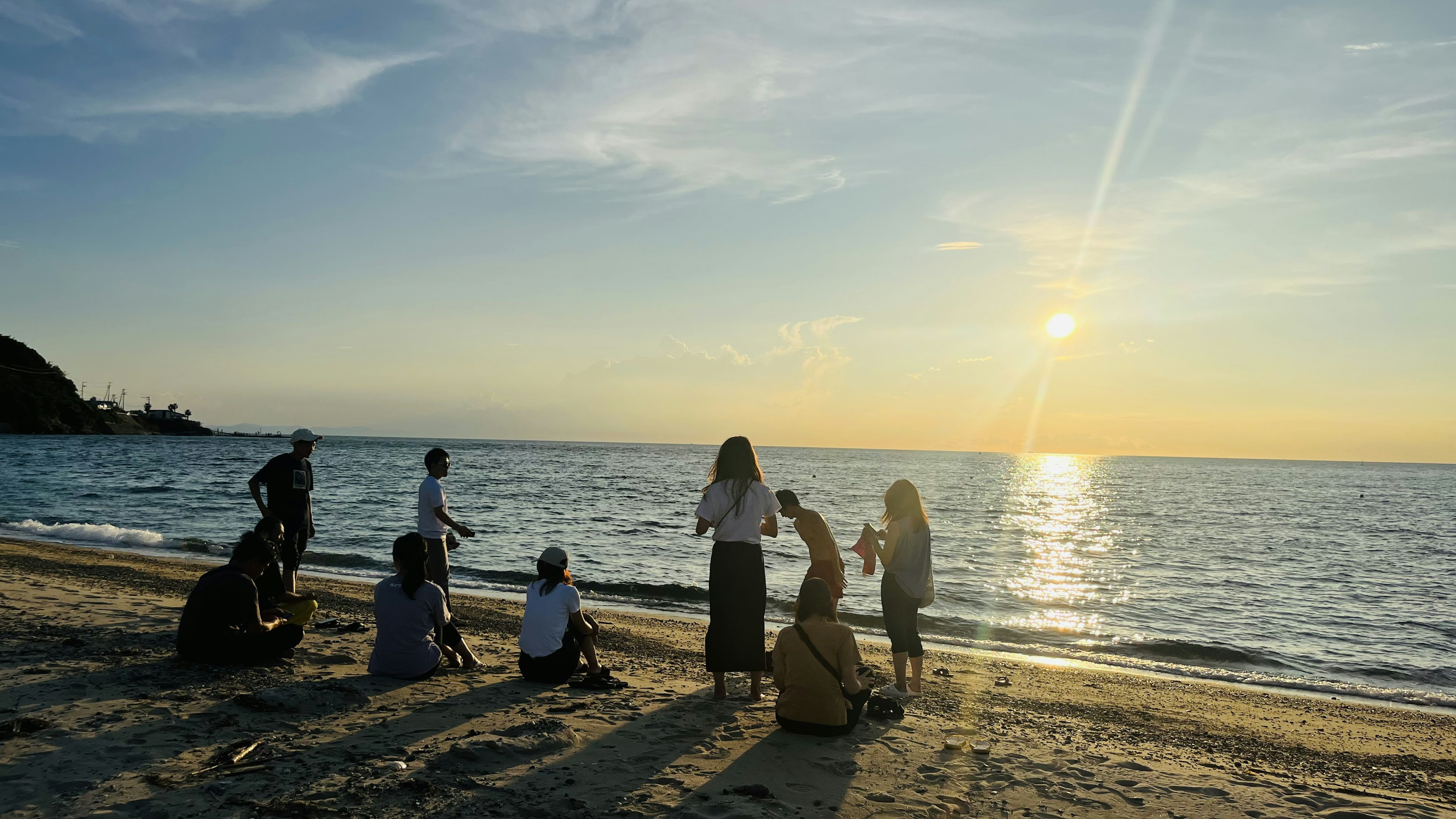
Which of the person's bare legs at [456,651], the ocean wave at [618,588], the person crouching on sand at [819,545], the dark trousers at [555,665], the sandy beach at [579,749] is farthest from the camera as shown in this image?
the ocean wave at [618,588]

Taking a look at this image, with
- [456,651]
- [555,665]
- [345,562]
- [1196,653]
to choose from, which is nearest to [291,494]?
[456,651]

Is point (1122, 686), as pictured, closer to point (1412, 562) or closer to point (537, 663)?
point (537, 663)

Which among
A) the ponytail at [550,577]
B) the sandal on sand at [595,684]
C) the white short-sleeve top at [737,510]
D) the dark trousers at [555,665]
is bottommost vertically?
the sandal on sand at [595,684]

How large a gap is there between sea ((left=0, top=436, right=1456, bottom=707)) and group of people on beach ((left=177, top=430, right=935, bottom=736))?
6.29 m

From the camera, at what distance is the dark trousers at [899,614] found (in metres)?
7.42

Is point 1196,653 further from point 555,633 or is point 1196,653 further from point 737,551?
point 555,633

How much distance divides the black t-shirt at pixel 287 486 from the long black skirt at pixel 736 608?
534 cm

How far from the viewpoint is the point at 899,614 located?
24.5ft

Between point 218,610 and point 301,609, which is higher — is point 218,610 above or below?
above

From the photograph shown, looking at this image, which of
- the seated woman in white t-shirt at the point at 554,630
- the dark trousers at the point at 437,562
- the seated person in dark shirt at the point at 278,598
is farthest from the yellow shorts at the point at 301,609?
the seated woman in white t-shirt at the point at 554,630

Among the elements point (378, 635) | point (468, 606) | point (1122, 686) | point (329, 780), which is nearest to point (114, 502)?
point (468, 606)

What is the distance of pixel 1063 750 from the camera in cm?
642

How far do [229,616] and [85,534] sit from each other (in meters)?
18.4

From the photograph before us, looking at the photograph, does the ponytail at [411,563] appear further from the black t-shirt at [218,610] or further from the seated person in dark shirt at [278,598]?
the seated person in dark shirt at [278,598]
